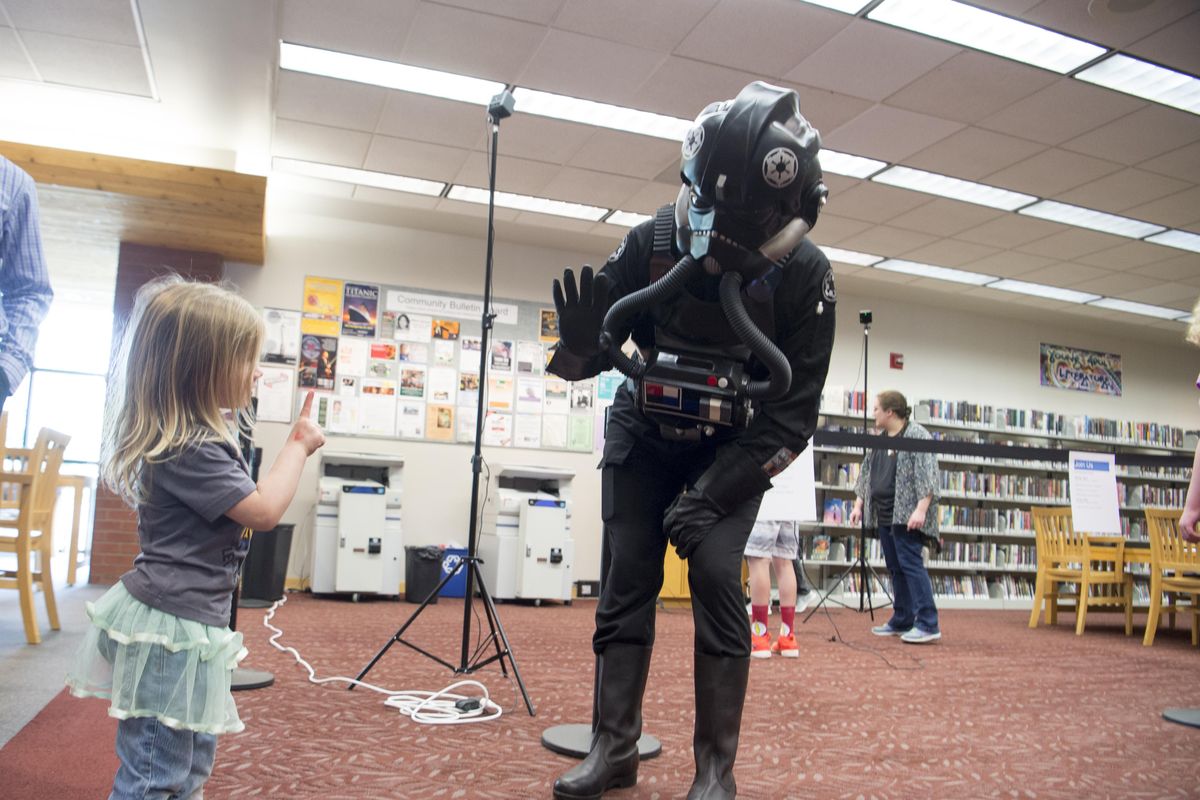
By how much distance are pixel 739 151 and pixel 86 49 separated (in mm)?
4448

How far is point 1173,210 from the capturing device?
6047mm

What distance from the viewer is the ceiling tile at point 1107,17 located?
3.75 m

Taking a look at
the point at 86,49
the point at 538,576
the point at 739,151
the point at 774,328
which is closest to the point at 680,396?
the point at 774,328

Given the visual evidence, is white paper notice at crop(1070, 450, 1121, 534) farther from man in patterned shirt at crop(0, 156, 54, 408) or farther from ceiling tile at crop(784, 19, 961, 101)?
man in patterned shirt at crop(0, 156, 54, 408)

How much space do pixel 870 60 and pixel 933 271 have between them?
4078 mm

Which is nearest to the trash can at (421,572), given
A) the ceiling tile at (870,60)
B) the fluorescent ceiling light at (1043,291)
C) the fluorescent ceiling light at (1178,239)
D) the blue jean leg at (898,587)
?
the blue jean leg at (898,587)

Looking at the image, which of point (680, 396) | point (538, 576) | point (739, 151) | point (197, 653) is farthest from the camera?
point (538, 576)

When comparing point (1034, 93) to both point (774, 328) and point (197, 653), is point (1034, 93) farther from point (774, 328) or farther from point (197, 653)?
point (197, 653)

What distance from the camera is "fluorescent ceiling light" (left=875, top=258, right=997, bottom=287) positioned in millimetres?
7738

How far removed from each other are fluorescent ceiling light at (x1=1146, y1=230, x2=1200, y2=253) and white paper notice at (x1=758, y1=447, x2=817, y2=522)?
4303mm

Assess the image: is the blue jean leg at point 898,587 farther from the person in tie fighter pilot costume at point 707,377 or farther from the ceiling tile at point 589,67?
the person in tie fighter pilot costume at point 707,377

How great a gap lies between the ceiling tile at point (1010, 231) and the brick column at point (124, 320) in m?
5.68

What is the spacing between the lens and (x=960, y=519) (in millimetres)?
8562

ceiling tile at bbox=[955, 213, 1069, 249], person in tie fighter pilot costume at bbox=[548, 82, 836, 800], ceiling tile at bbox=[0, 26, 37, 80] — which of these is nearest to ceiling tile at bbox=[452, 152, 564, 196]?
ceiling tile at bbox=[0, 26, 37, 80]
